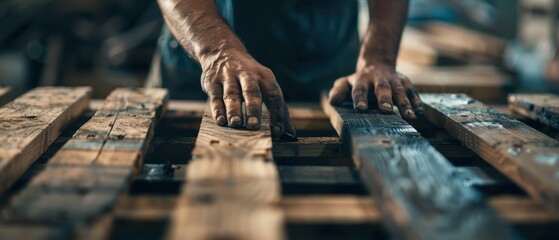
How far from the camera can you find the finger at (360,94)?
6.86 ft

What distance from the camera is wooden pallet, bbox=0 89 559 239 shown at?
117 cm

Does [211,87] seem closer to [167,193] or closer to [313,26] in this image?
[167,193]

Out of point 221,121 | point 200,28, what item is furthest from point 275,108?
point 200,28

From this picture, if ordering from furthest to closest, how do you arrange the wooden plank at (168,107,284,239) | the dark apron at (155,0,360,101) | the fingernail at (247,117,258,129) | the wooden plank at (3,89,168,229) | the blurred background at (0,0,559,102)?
the blurred background at (0,0,559,102), the dark apron at (155,0,360,101), the fingernail at (247,117,258,129), the wooden plank at (3,89,168,229), the wooden plank at (168,107,284,239)

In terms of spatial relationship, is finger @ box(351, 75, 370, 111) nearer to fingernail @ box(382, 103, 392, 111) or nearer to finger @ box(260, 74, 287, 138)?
fingernail @ box(382, 103, 392, 111)

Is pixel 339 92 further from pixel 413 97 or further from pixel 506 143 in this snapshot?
pixel 506 143

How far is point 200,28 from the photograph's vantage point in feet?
7.36

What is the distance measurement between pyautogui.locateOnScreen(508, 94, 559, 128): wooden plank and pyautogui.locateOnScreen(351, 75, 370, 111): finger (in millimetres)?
661

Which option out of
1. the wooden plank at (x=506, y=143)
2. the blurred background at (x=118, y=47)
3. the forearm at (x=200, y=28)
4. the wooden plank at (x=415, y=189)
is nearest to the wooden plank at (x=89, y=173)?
the forearm at (x=200, y=28)

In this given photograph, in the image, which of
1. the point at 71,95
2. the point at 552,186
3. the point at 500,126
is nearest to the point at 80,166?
the point at 71,95

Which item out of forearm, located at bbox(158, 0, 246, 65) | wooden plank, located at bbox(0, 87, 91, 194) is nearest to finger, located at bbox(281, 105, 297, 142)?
forearm, located at bbox(158, 0, 246, 65)

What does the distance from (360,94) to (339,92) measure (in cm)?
12

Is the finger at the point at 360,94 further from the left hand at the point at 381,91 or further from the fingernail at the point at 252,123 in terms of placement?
the fingernail at the point at 252,123

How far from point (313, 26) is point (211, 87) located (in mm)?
1284
